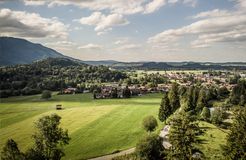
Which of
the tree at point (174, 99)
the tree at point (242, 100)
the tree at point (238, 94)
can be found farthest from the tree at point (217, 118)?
the tree at point (238, 94)

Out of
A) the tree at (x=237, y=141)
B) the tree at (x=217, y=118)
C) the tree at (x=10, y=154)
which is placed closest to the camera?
the tree at (x=237, y=141)

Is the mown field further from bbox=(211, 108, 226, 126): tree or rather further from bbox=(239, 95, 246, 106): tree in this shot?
bbox=(239, 95, 246, 106): tree

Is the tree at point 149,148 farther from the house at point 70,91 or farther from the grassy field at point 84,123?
the house at point 70,91

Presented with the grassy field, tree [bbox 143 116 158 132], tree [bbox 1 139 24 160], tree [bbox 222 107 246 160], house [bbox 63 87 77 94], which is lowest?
the grassy field

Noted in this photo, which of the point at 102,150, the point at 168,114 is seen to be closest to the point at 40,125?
the point at 102,150

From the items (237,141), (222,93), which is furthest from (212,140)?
(222,93)

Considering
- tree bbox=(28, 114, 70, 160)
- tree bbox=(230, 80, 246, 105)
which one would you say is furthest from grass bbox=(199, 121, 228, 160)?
tree bbox=(230, 80, 246, 105)
